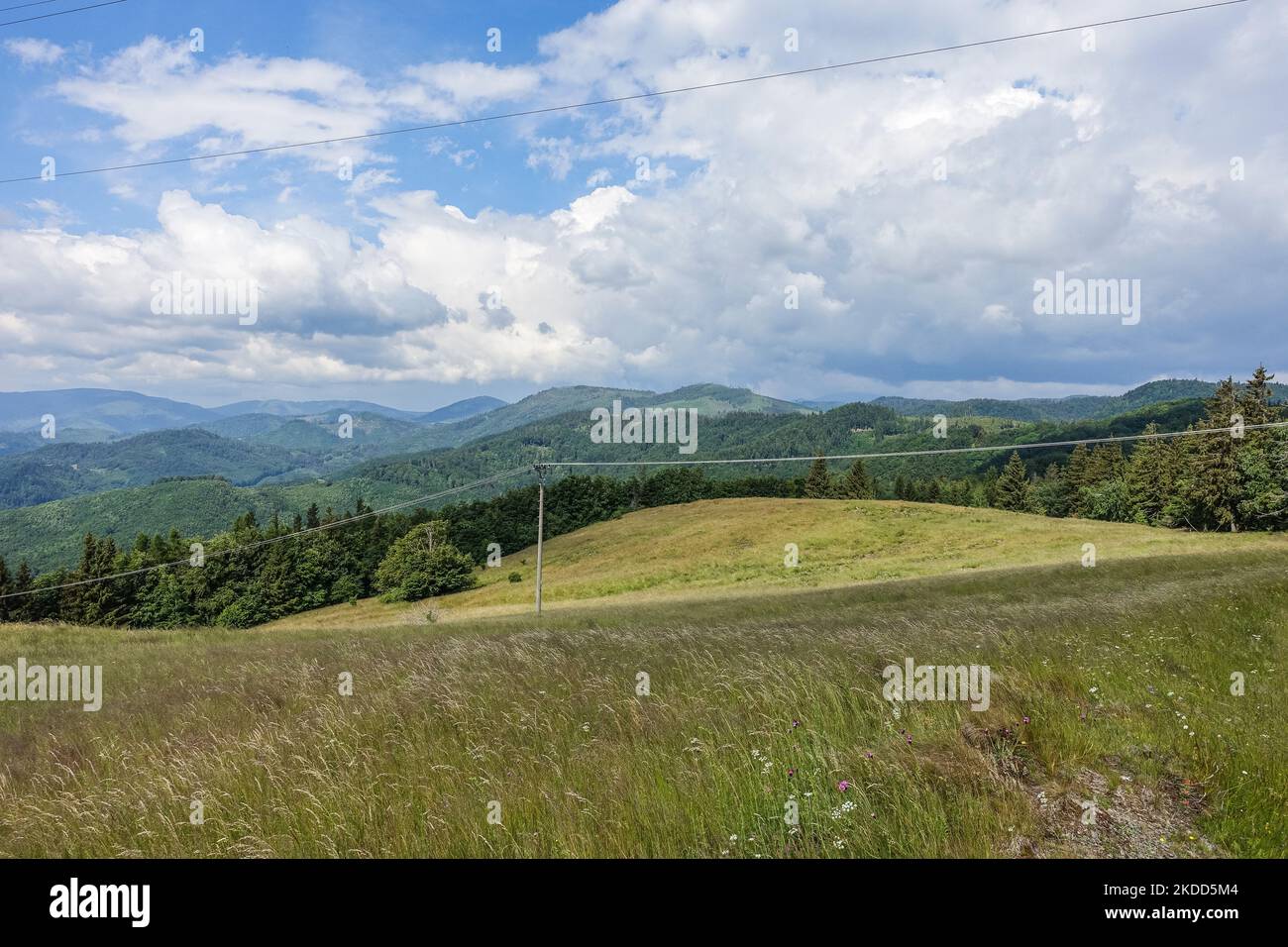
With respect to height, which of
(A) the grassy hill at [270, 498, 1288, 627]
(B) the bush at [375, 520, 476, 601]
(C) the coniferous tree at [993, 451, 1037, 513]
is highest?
(C) the coniferous tree at [993, 451, 1037, 513]

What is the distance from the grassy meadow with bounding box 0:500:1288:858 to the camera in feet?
14.5

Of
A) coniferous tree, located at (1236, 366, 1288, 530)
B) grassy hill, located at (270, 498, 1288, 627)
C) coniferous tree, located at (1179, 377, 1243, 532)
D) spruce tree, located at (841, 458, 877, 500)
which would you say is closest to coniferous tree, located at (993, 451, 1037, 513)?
spruce tree, located at (841, 458, 877, 500)

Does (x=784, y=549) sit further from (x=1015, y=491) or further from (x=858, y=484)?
(x=1015, y=491)

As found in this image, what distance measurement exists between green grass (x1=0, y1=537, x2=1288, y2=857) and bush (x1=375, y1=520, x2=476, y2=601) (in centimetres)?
7358

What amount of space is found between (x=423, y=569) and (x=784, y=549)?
47.9m

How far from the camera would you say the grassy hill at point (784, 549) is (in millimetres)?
43094

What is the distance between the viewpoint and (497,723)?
668cm

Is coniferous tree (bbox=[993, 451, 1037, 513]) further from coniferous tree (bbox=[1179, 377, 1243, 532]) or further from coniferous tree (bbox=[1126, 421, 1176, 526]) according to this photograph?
coniferous tree (bbox=[1179, 377, 1243, 532])

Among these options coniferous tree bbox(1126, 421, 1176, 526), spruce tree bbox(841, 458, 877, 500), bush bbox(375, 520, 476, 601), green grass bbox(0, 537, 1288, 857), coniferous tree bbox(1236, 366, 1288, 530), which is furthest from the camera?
spruce tree bbox(841, 458, 877, 500)

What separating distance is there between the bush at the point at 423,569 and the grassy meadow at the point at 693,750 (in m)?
71.1

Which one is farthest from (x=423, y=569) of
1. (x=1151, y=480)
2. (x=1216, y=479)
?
(x=1151, y=480)
